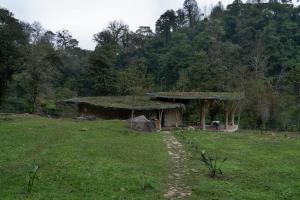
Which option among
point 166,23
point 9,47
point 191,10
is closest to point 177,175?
point 9,47

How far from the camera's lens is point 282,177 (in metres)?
15.5

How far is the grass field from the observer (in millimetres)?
12750

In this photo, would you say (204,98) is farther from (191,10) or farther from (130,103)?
(191,10)

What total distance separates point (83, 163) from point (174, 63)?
5582cm

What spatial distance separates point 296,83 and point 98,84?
2952cm

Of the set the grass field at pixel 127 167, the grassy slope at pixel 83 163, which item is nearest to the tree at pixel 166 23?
the grassy slope at pixel 83 163

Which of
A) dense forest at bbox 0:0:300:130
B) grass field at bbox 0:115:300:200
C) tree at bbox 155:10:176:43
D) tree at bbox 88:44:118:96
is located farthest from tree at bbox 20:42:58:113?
tree at bbox 155:10:176:43

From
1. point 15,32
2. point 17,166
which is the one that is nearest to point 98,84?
point 15,32

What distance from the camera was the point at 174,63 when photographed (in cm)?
7125

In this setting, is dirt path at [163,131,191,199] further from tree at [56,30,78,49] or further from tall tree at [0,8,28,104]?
tree at [56,30,78,49]

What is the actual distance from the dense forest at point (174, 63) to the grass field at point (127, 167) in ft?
60.6

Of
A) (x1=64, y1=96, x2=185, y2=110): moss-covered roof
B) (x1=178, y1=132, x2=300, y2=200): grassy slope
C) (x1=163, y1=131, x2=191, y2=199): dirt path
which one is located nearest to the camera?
(x1=163, y1=131, x2=191, y2=199): dirt path

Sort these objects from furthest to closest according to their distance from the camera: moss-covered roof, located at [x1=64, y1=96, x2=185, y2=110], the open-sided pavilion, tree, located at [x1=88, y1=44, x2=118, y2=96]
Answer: tree, located at [x1=88, y1=44, x2=118, y2=96], the open-sided pavilion, moss-covered roof, located at [x1=64, y1=96, x2=185, y2=110]

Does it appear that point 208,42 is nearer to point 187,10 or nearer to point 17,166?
point 187,10
